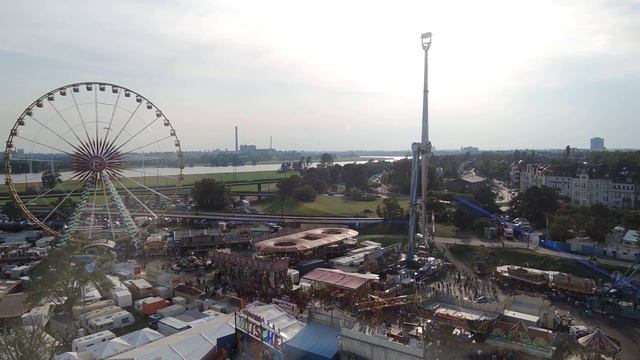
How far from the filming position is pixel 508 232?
38812 millimetres

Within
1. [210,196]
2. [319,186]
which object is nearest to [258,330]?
[210,196]

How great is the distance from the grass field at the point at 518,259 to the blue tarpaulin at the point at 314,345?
21.3 m

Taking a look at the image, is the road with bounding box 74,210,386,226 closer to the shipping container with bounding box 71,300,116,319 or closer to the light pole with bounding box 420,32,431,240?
the light pole with bounding box 420,32,431,240

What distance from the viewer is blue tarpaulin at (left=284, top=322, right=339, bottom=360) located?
1337 cm

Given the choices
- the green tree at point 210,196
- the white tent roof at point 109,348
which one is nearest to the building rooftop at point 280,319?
the white tent roof at point 109,348

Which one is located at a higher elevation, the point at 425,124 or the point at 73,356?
the point at 425,124

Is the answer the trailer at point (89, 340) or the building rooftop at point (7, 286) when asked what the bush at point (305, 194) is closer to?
the building rooftop at point (7, 286)

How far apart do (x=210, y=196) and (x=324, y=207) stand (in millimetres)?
15370

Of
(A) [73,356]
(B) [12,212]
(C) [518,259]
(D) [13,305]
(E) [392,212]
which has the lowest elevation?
(D) [13,305]

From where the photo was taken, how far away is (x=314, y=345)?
13.8 metres

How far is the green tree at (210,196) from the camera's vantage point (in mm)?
57531

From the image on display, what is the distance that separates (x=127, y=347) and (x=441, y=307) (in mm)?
13517

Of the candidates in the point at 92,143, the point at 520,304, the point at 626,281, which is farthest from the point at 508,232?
the point at 92,143

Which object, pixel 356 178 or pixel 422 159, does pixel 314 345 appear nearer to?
pixel 422 159
